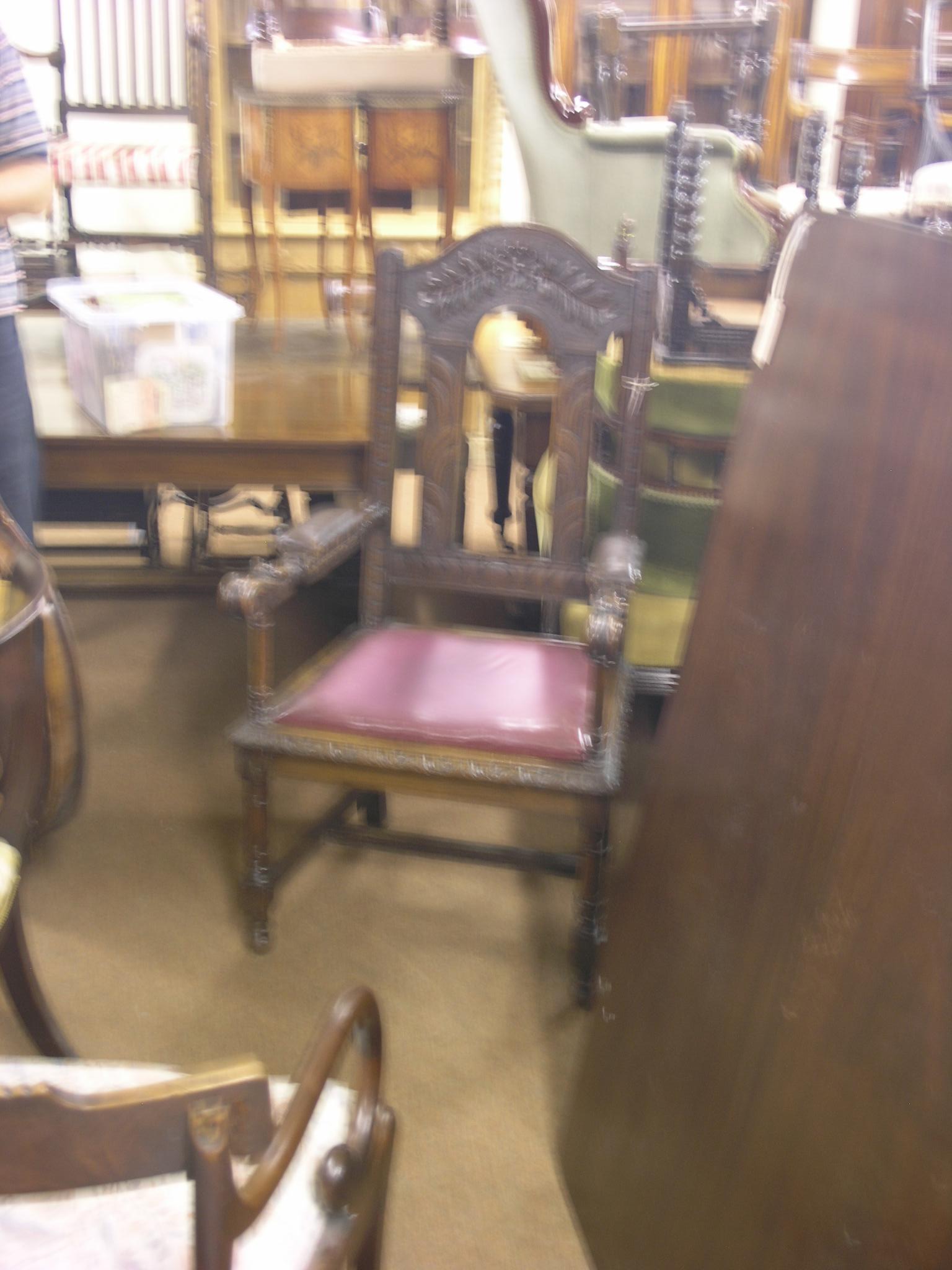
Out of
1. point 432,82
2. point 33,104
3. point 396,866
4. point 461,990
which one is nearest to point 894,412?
point 461,990

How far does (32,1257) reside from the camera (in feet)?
2.56

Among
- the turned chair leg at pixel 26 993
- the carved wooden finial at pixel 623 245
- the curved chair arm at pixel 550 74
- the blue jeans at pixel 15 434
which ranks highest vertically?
the curved chair arm at pixel 550 74

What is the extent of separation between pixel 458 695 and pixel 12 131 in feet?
3.81

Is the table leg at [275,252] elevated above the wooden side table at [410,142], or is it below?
below

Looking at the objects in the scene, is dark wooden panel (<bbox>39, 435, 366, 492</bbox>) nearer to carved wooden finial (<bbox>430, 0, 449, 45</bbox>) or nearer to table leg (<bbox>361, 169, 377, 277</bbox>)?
table leg (<bbox>361, 169, 377, 277</bbox>)

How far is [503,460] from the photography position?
270 cm

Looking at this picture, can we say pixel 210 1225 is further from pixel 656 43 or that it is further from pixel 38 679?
pixel 656 43

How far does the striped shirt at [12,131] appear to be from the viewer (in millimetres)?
1791

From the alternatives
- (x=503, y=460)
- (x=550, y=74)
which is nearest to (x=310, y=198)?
(x=550, y=74)

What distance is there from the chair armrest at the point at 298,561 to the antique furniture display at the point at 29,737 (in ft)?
0.77

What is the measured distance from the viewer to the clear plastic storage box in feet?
6.91

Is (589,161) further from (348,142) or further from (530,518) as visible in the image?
(530,518)

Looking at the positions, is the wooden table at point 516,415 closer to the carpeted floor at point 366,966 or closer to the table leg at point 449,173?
the table leg at point 449,173

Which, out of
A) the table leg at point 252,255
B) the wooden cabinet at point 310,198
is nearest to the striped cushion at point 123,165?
the table leg at point 252,255
